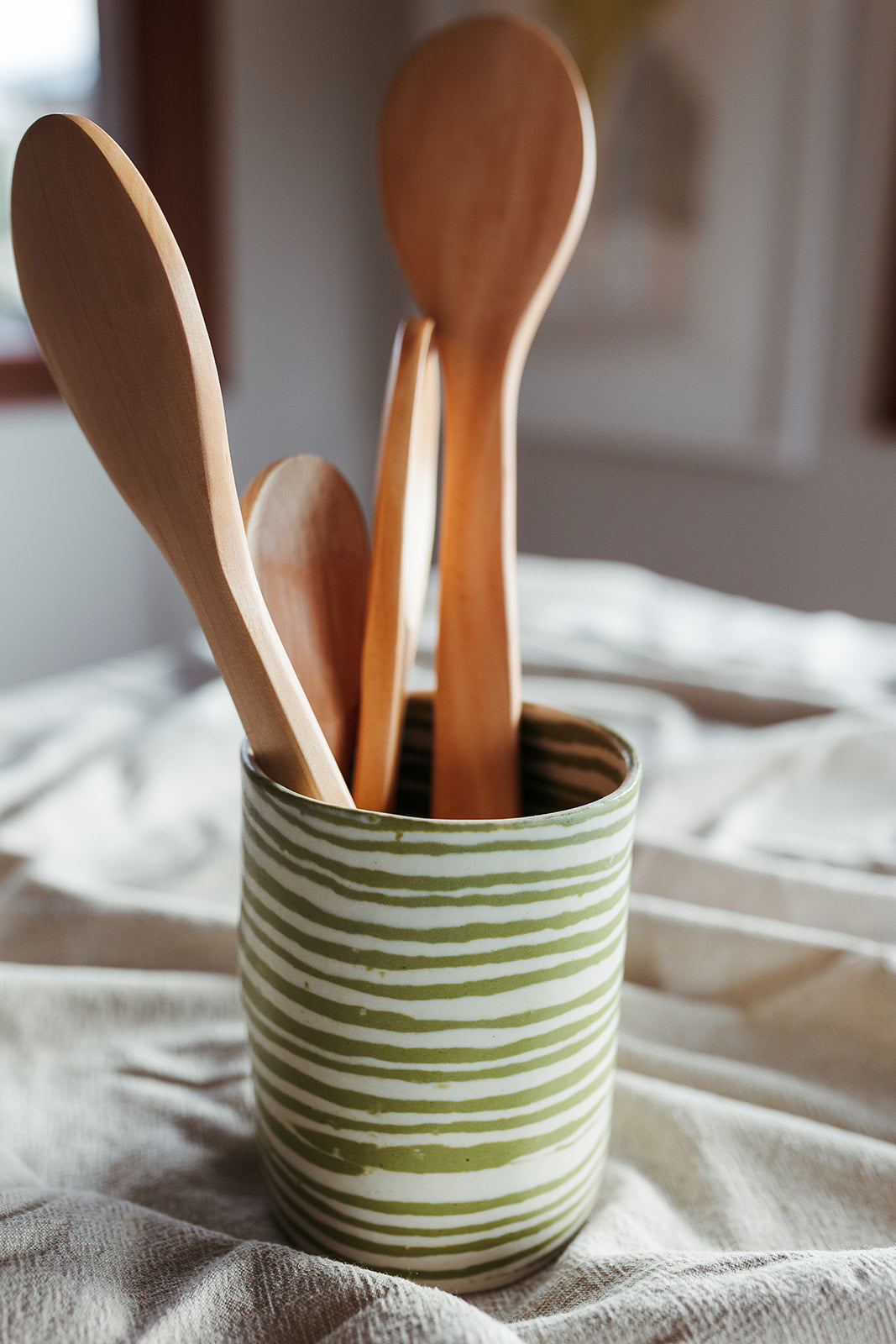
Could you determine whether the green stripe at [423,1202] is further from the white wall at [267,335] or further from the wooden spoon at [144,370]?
the white wall at [267,335]

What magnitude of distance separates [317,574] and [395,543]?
3 centimetres

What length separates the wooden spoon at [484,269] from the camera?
32cm

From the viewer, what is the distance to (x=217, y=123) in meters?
1.92

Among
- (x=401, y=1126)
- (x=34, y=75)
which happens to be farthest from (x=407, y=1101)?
(x=34, y=75)

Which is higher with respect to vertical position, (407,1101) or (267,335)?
(267,335)

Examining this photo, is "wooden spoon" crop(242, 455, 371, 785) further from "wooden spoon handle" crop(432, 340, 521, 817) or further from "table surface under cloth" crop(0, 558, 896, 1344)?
"table surface under cloth" crop(0, 558, 896, 1344)

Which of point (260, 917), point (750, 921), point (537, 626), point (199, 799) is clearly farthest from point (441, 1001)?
point (537, 626)

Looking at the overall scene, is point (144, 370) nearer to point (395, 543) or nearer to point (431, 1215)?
point (395, 543)

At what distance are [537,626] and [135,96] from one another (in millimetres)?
1361

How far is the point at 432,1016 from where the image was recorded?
0.82 feet

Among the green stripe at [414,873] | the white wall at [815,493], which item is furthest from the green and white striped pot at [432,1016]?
the white wall at [815,493]

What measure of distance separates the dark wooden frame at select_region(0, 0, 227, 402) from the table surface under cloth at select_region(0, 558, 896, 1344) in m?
1.30

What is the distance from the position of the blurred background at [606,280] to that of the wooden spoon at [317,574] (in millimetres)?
1529

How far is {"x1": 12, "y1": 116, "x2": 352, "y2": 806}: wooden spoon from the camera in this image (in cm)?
21
